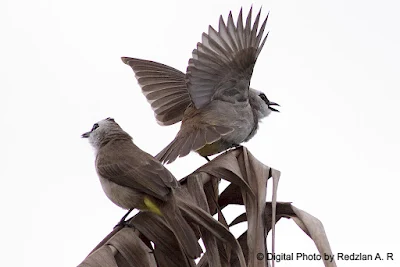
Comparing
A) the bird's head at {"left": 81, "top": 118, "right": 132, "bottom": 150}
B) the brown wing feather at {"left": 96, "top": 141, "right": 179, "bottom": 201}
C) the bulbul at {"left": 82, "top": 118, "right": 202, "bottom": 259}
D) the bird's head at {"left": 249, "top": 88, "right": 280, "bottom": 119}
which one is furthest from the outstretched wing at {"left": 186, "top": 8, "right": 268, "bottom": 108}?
the brown wing feather at {"left": 96, "top": 141, "right": 179, "bottom": 201}

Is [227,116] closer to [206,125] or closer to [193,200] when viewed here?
[206,125]

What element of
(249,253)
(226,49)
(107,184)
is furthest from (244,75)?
(249,253)

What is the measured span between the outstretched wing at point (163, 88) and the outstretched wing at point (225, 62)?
0.61m

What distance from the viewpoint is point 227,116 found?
509 cm

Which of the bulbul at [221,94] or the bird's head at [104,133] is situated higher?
the bulbul at [221,94]

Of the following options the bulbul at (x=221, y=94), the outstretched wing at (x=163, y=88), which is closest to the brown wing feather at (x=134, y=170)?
the bulbul at (x=221, y=94)

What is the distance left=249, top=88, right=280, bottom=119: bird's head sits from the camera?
5.53 m

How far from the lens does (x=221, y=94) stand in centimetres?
519

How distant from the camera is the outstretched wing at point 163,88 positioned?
575 centimetres

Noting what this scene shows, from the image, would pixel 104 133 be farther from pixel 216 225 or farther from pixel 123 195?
pixel 216 225

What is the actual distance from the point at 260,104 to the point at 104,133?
Result: 1.73 m

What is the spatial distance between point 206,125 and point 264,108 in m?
0.79

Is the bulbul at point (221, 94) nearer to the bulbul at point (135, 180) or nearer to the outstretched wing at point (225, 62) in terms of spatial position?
the outstretched wing at point (225, 62)

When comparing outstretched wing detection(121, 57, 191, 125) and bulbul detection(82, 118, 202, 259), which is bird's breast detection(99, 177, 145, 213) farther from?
outstretched wing detection(121, 57, 191, 125)
